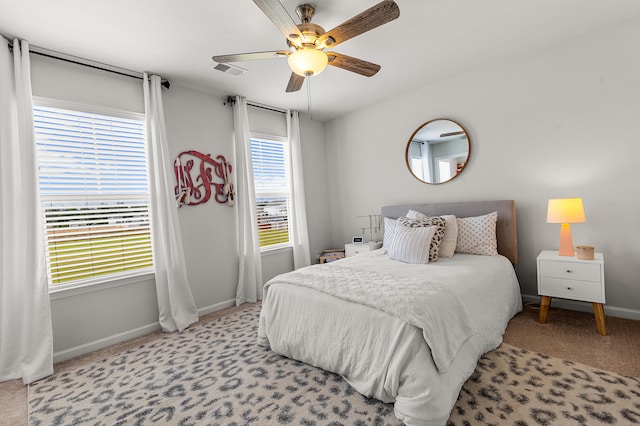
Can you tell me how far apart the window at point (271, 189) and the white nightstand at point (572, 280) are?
9.89 ft

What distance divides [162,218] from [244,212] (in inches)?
38.5

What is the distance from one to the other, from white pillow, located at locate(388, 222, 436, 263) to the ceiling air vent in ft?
7.27

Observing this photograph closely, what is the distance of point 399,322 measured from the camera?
67.2 inches

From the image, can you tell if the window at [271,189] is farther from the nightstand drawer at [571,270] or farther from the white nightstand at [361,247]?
the nightstand drawer at [571,270]

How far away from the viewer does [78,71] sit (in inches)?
106

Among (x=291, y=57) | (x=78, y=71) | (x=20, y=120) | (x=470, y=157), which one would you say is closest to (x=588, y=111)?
(x=470, y=157)

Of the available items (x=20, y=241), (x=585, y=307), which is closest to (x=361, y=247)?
(x=585, y=307)

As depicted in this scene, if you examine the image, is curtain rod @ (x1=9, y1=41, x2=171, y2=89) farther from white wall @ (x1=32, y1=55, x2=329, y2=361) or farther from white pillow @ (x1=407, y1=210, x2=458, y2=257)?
white pillow @ (x1=407, y1=210, x2=458, y2=257)

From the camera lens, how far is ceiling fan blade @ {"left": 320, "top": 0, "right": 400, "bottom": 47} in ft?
5.49

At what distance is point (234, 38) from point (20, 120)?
1760mm

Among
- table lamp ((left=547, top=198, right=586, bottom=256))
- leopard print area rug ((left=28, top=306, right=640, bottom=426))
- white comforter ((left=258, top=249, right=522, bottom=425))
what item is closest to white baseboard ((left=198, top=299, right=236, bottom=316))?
leopard print area rug ((left=28, top=306, right=640, bottom=426))

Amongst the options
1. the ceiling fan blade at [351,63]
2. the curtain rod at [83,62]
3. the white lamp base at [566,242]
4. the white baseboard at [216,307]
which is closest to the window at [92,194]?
the curtain rod at [83,62]

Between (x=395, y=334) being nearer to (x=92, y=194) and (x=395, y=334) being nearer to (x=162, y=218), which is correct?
(x=162, y=218)

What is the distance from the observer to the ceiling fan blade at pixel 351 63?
2.17 meters
